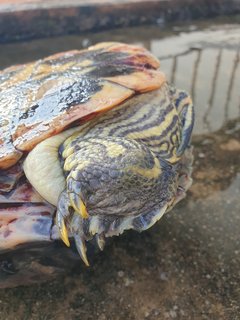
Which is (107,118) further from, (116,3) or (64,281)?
(116,3)

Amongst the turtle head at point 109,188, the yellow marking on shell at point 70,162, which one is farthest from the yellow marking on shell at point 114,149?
the yellow marking on shell at point 70,162

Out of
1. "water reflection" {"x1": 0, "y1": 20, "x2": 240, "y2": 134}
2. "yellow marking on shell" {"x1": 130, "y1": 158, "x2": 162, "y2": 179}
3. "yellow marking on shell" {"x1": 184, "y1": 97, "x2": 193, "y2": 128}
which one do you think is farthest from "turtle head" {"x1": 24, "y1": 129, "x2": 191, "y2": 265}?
"water reflection" {"x1": 0, "y1": 20, "x2": 240, "y2": 134}

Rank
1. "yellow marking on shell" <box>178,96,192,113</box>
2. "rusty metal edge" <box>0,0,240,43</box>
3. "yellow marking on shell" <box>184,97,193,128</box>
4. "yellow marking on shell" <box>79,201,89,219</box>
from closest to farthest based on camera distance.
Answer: "yellow marking on shell" <box>79,201,89,219</box> < "yellow marking on shell" <box>184,97,193,128</box> < "yellow marking on shell" <box>178,96,192,113</box> < "rusty metal edge" <box>0,0,240,43</box>

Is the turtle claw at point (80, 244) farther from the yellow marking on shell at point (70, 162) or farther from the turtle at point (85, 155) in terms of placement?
the yellow marking on shell at point (70, 162)

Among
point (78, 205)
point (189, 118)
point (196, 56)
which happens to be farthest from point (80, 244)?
point (196, 56)

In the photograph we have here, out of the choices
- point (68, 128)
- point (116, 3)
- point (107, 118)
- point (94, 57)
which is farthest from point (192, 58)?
point (68, 128)

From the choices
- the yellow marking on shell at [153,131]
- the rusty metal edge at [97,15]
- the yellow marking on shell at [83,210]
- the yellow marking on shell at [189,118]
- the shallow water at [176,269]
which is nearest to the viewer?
the yellow marking on shell at [83,210]

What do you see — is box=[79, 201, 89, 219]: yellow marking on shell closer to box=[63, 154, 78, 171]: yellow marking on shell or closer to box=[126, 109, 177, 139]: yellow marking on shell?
box=[63, 154, 78, 171]: yellow marking on shell
